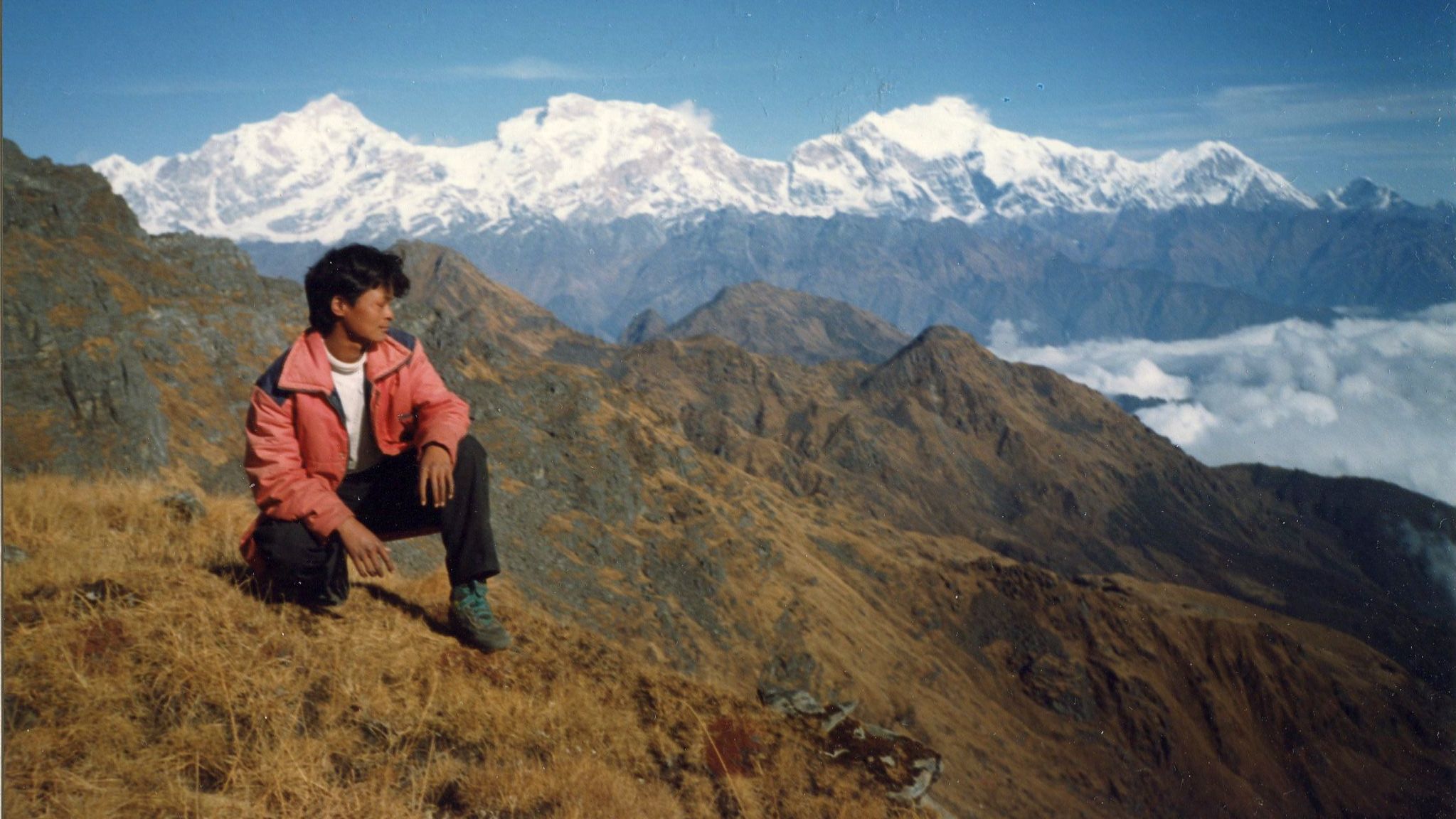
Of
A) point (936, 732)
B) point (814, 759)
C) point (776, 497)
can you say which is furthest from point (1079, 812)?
point (814, 759)

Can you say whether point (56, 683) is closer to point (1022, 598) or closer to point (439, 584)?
point (439, 584)

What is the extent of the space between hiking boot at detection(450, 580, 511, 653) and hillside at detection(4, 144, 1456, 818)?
134mm

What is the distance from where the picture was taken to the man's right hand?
5199 mm

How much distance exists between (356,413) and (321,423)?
0.28 m

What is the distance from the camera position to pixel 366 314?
549cm

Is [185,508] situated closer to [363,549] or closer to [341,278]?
[363,549]

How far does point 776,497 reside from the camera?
8388 cm

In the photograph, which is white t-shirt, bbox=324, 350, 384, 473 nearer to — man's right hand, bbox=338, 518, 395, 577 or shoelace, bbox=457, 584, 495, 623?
man's right hand, bbox=338, 518, 395, 577

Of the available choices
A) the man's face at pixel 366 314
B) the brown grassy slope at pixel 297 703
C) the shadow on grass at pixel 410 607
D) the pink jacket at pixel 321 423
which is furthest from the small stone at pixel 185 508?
the man's face at pixel 366 314

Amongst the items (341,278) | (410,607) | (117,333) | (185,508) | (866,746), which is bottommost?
(866,746)

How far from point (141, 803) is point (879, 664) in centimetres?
5759

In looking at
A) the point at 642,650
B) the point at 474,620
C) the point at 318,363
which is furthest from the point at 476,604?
the point at 642,650

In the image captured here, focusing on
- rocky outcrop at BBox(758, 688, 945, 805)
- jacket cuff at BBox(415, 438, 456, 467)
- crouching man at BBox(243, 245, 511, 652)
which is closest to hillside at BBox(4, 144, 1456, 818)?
rocky outcrop at BBox(758, 688, 945, 805)

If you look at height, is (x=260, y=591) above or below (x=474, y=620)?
above
